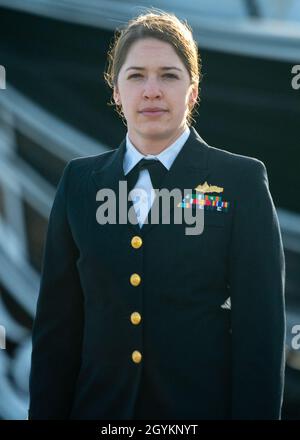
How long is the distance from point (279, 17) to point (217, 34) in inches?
7.2

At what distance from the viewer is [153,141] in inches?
48.6

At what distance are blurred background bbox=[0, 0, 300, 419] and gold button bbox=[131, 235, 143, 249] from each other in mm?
912

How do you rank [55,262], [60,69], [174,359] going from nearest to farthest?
[174,359]
[55,262]
[60,69]

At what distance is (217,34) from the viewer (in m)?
2.05

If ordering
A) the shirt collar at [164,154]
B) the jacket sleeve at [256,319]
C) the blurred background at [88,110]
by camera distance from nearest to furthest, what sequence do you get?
the jacket sleeve at [256,319]
the shirt collar at [164,154]
the blurred background at [88,110]

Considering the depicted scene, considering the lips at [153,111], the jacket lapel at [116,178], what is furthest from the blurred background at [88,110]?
the lips at [153,111]

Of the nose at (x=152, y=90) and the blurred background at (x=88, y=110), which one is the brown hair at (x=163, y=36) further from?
the blurred background at (x=88, y=110)

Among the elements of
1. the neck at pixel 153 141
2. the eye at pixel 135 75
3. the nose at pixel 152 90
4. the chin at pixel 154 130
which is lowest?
the neck at pixel 153 141

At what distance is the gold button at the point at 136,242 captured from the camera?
1.22m

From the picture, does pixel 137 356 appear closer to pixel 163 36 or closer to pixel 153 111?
pixel 153 111

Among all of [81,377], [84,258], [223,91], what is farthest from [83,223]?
[223,91]

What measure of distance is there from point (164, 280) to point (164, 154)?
0.23 m

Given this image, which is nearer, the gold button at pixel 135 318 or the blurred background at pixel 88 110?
the gold button at pixel 135 318

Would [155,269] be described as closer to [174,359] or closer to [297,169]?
[174,359]
